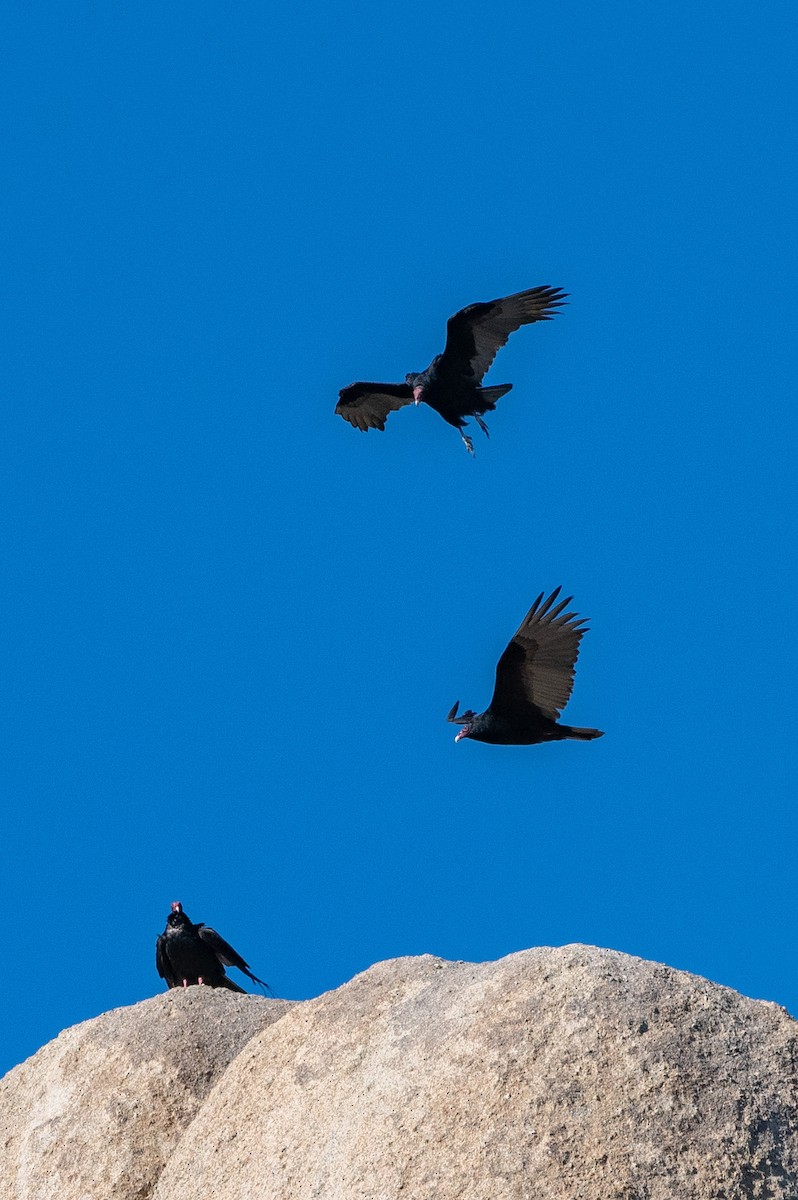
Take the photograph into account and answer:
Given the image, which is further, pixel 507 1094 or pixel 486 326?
pixel 486 326

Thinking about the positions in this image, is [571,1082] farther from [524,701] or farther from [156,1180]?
[524,701]

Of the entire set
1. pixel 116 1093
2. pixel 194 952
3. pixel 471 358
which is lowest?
pixel 116 1093

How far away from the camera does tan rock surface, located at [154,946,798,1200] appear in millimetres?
9031

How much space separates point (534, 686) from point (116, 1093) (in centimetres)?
570

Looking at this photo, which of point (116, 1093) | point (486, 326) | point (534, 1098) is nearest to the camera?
point (534, 1098)

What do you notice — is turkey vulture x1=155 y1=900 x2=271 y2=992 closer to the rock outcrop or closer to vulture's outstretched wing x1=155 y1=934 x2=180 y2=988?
vulture's outstretched wing x1=155 y1=934 x2=180 y2=988

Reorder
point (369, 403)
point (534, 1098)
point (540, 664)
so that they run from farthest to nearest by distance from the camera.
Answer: point (369, 403) < point (540, 664) < point (534, 1098)

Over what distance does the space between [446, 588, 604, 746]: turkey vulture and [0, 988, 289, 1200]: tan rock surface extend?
13.5ft

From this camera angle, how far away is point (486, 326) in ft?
63.5

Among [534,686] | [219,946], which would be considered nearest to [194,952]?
[219,946]

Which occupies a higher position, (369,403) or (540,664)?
(369,403)

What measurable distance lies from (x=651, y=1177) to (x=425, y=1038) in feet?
6.05

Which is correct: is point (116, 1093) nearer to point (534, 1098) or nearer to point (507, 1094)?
point (507, 1094)

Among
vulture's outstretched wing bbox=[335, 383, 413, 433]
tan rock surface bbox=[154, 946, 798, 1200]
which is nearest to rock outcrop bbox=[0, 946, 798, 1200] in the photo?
tan rock surface bbox=[154, 946, 798, 1200]
